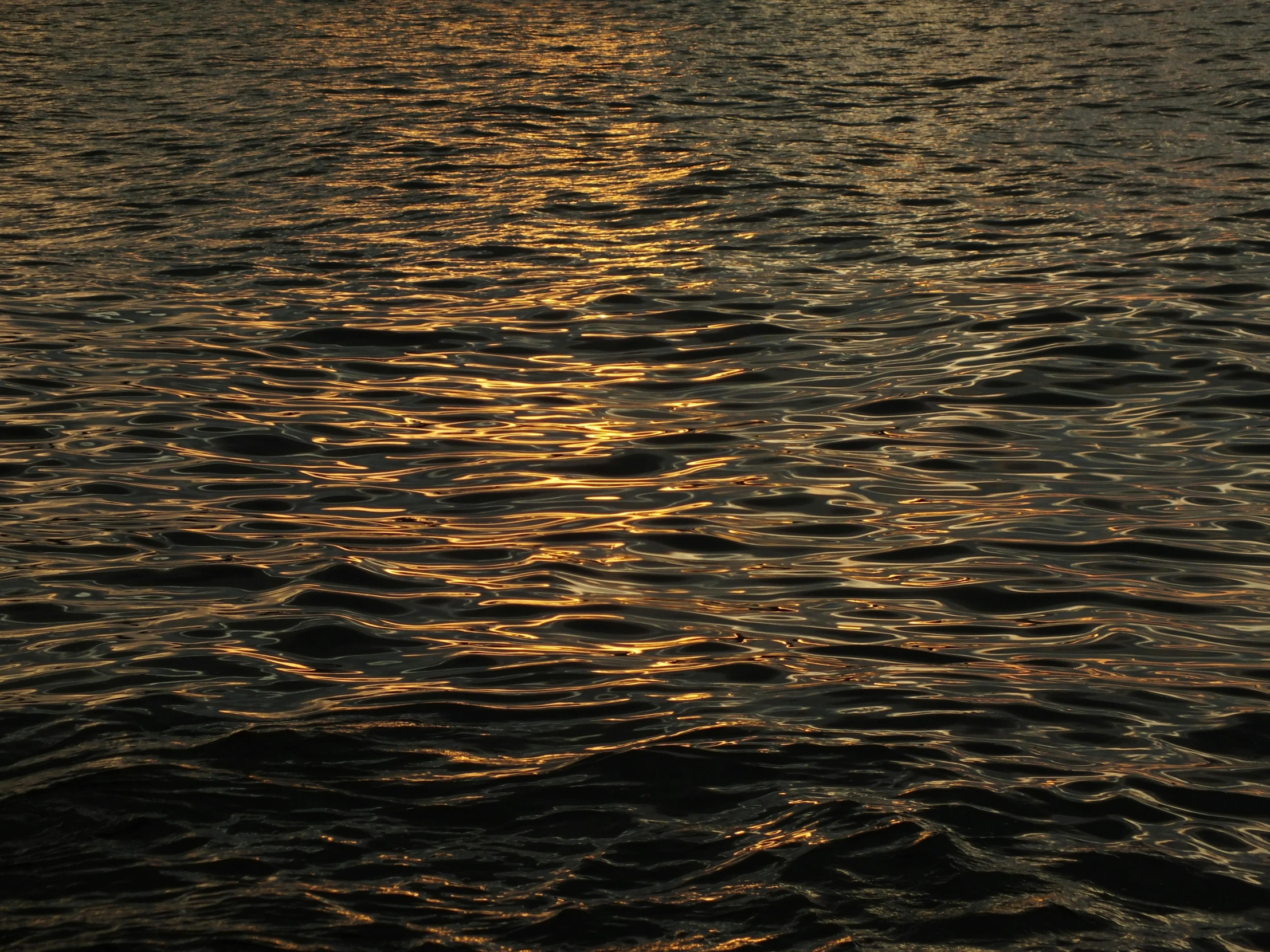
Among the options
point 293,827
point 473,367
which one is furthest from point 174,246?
point 293,827

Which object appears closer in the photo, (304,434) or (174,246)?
(304,434)

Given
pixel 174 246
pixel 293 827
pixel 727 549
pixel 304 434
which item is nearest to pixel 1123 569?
pixel 727 549

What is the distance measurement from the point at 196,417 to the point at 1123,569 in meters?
7.32

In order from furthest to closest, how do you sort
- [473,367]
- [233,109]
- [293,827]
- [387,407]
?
[233,109] → [473,367] → [387,407] → [293,827]

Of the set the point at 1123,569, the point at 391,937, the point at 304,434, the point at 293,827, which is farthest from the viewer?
the point at 304,434

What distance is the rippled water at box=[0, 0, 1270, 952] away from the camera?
6.37 m

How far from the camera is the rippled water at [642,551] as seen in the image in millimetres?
6367

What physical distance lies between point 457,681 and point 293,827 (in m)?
1.63

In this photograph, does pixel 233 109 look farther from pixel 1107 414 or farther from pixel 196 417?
pixel 1107 414

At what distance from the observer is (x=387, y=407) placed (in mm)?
13289

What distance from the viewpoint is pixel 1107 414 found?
12719mm

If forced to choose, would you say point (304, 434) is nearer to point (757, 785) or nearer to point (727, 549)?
point (727, 549)

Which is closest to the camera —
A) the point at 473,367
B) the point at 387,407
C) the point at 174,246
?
the point at 387,407

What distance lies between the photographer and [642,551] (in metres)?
10.0
